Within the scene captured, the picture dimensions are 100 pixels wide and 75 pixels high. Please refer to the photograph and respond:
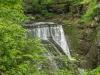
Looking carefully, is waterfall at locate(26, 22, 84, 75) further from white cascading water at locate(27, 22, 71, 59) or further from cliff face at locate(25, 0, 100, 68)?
cliff face at locate(25, 0, 100, 68)

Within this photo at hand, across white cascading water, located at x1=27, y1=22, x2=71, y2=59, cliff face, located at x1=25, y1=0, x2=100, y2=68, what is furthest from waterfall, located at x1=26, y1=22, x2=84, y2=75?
cliff face, located at x1=25, y1=0, x2=100, y2=68

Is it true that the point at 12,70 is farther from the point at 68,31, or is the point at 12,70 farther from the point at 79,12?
the point at 79,12

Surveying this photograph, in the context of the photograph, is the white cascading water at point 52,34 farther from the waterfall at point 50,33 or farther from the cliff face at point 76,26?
the cliff face at point 76,26

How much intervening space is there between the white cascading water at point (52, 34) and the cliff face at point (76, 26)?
562mm

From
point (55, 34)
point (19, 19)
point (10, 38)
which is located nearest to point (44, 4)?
point (55, 34)

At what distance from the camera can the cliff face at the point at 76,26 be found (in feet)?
61.8

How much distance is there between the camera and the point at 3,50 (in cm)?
855

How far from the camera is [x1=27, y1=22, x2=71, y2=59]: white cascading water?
68.6ft

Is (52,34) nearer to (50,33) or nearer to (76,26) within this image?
(50,33)

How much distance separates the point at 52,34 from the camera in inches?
852

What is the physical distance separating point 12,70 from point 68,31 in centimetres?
1596

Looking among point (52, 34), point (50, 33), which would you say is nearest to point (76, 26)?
point (52, 34)

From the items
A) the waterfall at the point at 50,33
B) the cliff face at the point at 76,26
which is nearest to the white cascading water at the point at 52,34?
the waterfall at the point at 50,33

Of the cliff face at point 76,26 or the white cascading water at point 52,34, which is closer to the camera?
the cliff face at point 76,26
